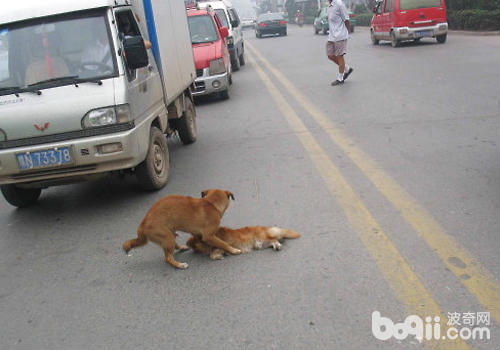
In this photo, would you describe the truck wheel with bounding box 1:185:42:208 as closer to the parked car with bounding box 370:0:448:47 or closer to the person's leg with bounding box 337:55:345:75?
the person's leg with bounding box 337:55:345:75

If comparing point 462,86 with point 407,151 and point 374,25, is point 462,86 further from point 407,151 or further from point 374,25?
point 374,25

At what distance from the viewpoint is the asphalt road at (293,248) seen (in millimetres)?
3186

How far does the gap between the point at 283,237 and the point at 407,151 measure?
9.59 ft

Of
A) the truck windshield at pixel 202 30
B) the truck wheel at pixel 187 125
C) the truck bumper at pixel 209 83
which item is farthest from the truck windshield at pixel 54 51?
the truck windshield at pixel 202 30

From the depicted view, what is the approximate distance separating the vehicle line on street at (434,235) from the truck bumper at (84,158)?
2.53 meters

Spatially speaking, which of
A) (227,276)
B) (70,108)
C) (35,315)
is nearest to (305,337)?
(227,276)

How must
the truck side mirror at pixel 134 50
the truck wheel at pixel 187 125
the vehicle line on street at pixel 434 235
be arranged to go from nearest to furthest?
1. the vehicle line on street at pixel 434 235
2. the truck side mirror at pixel 134 50
3. the truck wheel at pixel 187 125

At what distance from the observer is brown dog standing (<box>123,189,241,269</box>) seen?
3885 mm

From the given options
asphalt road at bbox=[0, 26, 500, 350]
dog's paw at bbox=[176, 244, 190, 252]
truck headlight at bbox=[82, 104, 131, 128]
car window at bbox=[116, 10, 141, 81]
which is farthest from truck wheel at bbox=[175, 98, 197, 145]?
dog's paw at bbox=[176, 244, 190, 252]

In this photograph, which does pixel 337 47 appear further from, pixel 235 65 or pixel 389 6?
pixel 389 6

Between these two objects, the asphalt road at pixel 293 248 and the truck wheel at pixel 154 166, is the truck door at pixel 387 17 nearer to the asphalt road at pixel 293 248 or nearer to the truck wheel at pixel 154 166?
the asphalt road at pixel 293 248

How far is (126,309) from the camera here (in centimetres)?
352

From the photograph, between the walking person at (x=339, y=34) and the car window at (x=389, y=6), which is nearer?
the walking person at (x=339, y=34)

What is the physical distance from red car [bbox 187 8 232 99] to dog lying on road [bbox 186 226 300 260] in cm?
746
